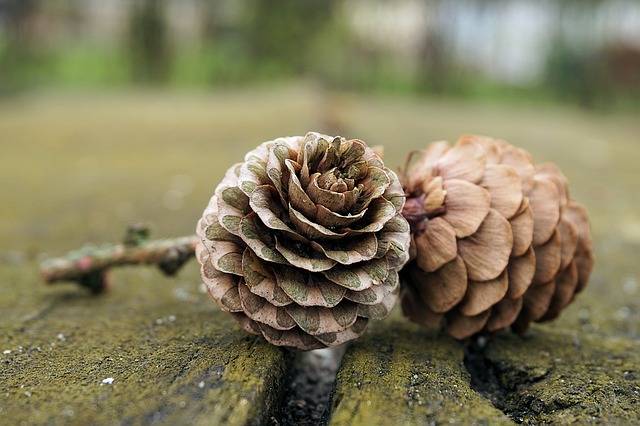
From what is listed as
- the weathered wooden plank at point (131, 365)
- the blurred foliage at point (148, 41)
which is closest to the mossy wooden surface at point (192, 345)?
the weathered wooden plank at point (131, 365)

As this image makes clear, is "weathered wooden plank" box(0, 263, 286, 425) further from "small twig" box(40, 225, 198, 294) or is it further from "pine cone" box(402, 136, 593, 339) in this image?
"pine cone" box(402, 136, 593, 339)

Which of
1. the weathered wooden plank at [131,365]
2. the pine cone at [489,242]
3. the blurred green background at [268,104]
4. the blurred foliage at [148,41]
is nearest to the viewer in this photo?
the weathered wooden plank at [131,365]

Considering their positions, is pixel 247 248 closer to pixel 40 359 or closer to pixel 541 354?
pixel 40 359

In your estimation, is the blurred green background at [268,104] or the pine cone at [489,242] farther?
the blurred green background at [268,104]

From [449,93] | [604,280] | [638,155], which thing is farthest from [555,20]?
[604,280]

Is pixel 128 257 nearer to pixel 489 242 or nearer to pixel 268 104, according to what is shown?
pixel 489 242

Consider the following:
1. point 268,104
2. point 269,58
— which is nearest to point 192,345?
point 268,104

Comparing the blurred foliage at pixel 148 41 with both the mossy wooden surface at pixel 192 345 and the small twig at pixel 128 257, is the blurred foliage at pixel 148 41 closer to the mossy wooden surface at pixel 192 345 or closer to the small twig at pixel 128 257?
the mossy wooden surface at pixel 192 345
